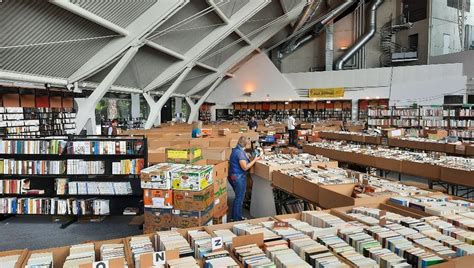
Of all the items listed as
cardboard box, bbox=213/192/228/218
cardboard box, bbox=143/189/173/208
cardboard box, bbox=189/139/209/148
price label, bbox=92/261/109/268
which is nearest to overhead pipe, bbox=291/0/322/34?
cardboard box, bbox=189/139/209/148

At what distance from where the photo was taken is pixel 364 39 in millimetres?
24016

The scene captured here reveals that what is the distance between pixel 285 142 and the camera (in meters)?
13.6

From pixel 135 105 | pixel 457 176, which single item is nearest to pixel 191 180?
pixel 457 176

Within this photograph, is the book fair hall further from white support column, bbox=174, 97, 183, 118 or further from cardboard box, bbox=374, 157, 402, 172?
white support column, bbox=174, 97, 183, 118

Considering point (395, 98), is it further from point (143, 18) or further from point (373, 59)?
point (143, 18)

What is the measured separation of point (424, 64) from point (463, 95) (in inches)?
126

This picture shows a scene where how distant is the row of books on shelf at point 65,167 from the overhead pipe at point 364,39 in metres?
21.3

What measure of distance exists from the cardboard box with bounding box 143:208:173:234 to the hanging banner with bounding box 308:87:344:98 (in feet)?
66.6

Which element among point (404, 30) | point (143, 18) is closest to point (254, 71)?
point (404, 30)

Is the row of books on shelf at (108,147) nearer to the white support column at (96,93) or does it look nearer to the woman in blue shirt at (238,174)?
the woman in blue shirt at (238,174)

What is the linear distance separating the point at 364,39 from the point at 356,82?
3511 millimetres

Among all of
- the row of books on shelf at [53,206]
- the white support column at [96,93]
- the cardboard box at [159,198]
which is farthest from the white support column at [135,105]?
the cardboard box at [159,198]

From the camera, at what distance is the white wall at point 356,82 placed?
20188 millimetres

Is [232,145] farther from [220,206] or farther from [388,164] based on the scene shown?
[220,206]
